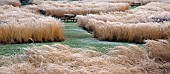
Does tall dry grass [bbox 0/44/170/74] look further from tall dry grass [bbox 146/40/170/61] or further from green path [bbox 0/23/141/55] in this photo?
green path [bbox 0/23/141/55]

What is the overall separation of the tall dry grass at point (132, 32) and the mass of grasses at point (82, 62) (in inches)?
136

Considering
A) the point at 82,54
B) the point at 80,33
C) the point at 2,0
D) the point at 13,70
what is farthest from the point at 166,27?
the point at 2,0

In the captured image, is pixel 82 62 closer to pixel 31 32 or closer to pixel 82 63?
pixel 82 63

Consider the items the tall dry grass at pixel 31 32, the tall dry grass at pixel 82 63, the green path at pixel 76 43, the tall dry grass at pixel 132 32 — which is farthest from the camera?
the tall dry grass at pixel 132 32

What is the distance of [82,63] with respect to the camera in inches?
237

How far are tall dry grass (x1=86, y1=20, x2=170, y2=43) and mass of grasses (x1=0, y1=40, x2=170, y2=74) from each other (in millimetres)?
3460

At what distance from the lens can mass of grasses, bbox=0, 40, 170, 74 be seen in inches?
218

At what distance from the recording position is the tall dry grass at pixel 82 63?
553 centimetres

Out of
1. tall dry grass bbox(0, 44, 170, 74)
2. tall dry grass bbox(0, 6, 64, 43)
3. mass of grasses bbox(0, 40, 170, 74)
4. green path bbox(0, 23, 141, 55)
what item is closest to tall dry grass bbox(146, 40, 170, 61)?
mass of grasses bbox(0, 40, 170, 74)

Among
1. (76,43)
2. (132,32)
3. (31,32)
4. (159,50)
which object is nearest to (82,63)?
(159,50)

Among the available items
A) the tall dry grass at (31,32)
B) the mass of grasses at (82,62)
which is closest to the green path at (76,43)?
the tall dry grass at (31,32)

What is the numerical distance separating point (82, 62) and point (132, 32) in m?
A: 4.82

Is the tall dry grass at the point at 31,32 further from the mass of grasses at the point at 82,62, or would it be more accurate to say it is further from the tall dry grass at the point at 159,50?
the tall dry grass at the point at 159,50

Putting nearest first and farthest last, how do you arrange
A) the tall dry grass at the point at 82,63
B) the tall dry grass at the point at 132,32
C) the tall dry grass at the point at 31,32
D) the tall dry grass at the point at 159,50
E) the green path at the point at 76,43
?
1. the tall dry grass at the point at 82,63
2. the tall dry grass at the point at 159,50
3. the green path at the point at 76,43
4. the tall dry grass at the point at 31,32
5. the tall dry grass at the point at 132,32
